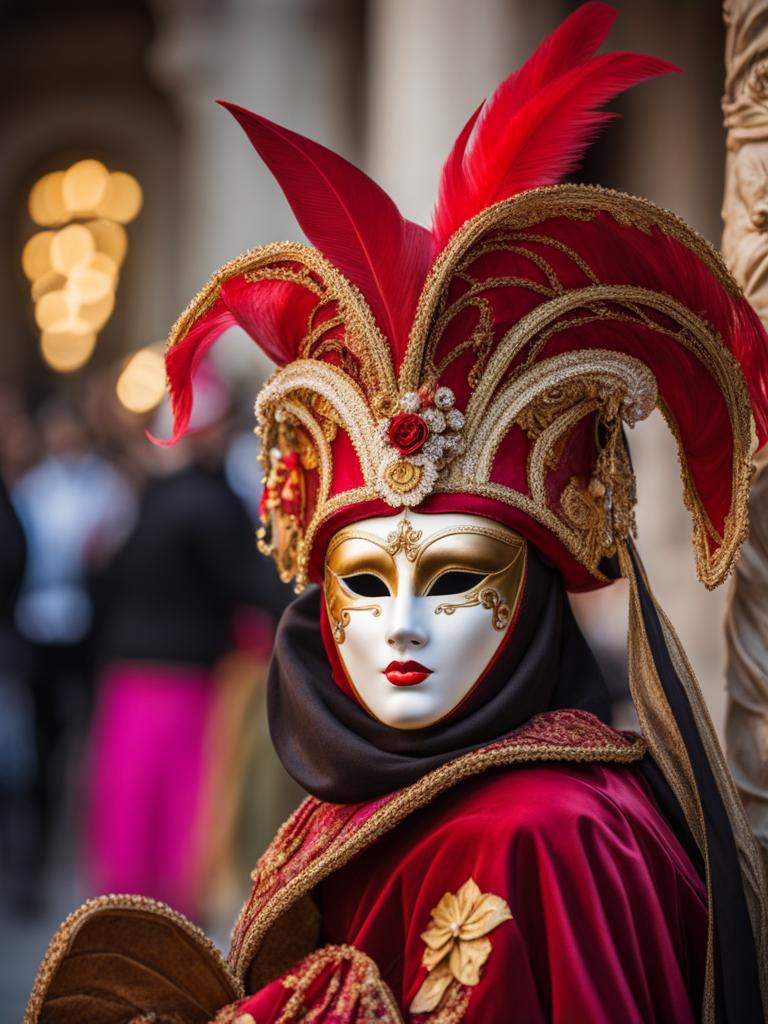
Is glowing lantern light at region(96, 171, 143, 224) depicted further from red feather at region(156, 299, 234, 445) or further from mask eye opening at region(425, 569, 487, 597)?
mask eye opening at region(425, 569, 487, 597)

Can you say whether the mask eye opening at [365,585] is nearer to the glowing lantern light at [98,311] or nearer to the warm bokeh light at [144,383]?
the warm bokeh light at [144,383]

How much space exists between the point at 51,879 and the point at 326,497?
4.83 metres

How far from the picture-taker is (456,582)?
2.94m

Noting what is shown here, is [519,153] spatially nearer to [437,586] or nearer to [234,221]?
[437,586]

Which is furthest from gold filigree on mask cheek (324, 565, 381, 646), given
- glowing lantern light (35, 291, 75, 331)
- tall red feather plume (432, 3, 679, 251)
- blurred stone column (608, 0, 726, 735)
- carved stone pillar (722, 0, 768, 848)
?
glowing lantern light (35, 291, 75, 331)

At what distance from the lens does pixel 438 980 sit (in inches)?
108

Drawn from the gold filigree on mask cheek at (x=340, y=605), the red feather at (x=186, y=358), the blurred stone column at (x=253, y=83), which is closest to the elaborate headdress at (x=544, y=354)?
the gold filigree on mask cheek at (x=340, y=605)

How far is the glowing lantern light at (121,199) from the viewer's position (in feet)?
47.1

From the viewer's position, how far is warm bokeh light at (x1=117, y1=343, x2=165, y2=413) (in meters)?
7.00

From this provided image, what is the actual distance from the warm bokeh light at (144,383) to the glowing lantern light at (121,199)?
6944 mm

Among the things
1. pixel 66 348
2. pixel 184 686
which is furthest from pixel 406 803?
pixel 66 348

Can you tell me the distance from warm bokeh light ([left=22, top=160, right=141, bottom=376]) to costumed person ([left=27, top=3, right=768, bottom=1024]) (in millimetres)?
11514

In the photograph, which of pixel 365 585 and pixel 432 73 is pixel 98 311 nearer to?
pixel 432 73

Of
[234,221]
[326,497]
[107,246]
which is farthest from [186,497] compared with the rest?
[107,246]
